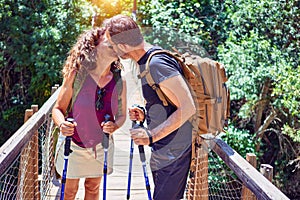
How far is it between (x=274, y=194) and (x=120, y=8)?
851cm

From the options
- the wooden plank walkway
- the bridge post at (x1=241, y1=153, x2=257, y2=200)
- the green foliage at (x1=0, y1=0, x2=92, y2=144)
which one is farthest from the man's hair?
the green foliage at (x1=0, y1=0, x2=92, y2=144)

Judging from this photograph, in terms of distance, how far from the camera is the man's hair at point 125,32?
175 centimetres

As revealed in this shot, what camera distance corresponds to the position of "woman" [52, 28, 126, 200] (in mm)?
2041

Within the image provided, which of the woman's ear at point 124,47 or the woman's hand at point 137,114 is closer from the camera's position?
the woman's ear at point 124,47

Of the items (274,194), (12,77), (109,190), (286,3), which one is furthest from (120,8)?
(274,194)

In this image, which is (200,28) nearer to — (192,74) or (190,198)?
(190,198)

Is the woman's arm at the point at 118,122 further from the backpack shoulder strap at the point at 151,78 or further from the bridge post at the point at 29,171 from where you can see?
the bridge post at the point at 29,171

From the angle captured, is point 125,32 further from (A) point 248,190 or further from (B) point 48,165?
(B) point 48,165

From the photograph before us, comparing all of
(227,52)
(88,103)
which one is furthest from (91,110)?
(227,52)

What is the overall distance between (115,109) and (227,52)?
12.5 ft

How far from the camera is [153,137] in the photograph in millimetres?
1779

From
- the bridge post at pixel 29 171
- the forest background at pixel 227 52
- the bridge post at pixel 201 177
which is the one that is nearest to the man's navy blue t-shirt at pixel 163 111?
the bridge post at pixel 201 177

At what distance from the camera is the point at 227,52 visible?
575 centimetres

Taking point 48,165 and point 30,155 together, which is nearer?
point 30,155
